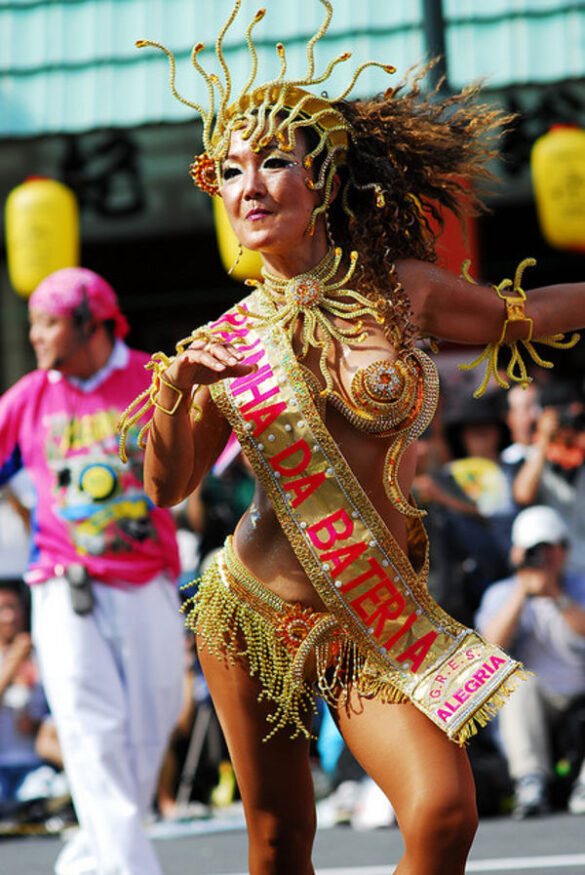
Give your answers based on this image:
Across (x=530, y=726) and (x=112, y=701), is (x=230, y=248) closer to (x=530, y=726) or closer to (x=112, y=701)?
(x=530, y=726)

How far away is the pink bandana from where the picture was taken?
4.98 m

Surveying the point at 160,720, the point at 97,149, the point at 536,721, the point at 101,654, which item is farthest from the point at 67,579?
the point at 97,149

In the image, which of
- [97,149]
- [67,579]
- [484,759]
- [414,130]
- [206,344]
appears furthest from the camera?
[97,149]

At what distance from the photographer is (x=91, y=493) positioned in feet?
15.9

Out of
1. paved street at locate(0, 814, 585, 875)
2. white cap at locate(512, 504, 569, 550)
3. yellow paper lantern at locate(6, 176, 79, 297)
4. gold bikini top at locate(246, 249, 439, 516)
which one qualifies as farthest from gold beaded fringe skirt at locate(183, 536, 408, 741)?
yellow paper lantern at locate(6, 176, 79, 297)

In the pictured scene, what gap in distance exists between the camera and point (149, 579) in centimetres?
488

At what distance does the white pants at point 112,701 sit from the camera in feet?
15.2

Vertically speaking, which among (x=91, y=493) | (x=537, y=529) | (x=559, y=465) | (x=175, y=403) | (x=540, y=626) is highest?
(x=175, y=403)

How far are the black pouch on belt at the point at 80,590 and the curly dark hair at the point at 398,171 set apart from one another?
6.71ft

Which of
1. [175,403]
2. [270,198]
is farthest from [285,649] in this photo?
[270,198]

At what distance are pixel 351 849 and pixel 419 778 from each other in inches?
120

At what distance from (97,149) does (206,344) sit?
21.7 feet

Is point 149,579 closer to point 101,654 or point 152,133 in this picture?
point 101,654

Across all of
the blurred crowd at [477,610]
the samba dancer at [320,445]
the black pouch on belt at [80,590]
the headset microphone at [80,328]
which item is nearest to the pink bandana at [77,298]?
the headset microphone at [80,328]
